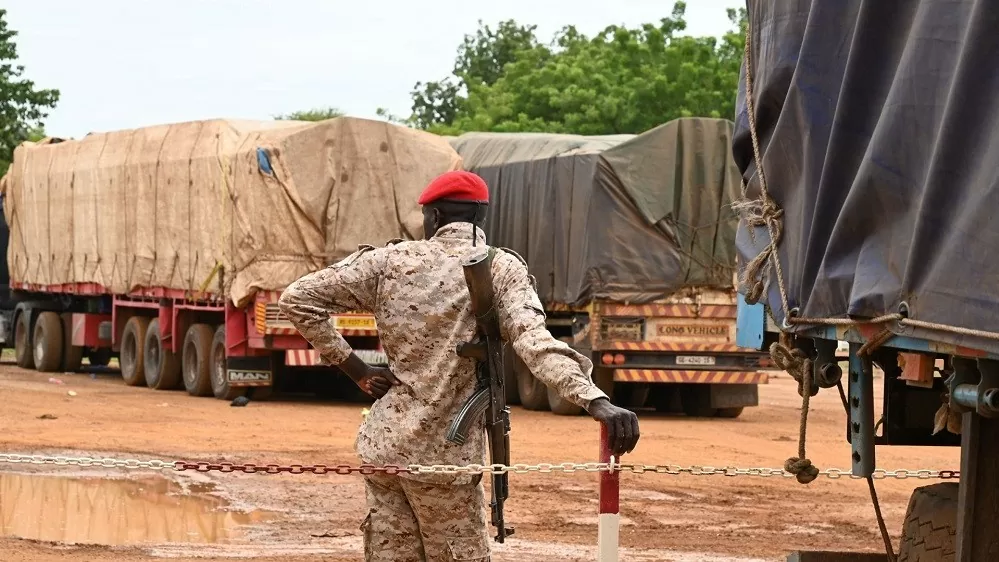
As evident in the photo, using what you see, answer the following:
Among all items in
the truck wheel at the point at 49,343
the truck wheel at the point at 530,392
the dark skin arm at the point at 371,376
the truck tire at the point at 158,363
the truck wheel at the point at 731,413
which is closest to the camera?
the dark skin arm at the point at 371,376

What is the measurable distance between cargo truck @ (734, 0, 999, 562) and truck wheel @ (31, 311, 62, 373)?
22015 mm

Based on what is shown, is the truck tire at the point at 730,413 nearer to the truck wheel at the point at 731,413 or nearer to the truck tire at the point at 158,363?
the truck wheel at the point at 731,413

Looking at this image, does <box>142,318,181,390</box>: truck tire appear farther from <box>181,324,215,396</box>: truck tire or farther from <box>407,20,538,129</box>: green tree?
<box>407,20,538,129</box>: green tree

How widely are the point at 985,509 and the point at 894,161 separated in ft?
Answer: 3.51

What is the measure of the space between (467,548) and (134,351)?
18.5m

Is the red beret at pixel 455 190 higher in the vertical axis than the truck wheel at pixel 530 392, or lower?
higher

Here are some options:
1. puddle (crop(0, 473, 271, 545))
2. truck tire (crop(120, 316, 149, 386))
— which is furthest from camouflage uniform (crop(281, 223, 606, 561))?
truck tire (crop(120, 316, 149, 386))

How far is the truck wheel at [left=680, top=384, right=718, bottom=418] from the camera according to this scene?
20688 mm

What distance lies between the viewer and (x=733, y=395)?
A: 20.2 meters

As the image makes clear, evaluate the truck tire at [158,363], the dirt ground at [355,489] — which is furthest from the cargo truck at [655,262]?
the truck tire at [158,363]

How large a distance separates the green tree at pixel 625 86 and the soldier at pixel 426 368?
34.9m

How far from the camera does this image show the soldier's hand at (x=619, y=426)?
503 centimetres

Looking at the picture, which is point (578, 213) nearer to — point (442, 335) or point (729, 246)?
point (729, 246)

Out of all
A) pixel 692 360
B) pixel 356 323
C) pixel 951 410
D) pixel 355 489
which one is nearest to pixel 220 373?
pixel 356 323
